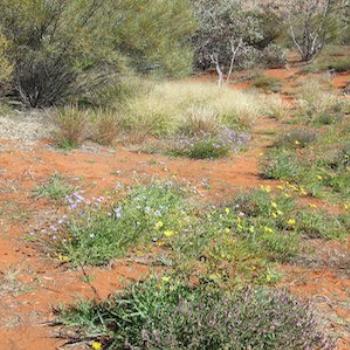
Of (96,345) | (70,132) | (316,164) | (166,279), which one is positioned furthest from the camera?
(70,132)

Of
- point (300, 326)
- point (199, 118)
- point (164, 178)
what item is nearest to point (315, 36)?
point (199, 118)

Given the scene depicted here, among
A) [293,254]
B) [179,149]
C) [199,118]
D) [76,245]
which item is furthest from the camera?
[199,118]

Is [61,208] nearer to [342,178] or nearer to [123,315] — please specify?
[123,315]

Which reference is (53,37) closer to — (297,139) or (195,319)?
(297,139)

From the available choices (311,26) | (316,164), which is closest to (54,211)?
(316,164)

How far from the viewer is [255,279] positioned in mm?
4234

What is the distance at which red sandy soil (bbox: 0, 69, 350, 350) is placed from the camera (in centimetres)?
377

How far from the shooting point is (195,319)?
3182mm

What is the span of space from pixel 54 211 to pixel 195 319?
2782 millimetres

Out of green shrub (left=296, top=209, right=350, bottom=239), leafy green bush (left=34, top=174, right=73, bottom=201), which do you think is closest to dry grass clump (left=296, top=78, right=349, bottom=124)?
green shrub (left=296, top=209, right=350, bottom=239)

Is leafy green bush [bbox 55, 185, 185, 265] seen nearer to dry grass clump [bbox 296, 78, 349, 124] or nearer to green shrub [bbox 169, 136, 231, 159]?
green shrub [bbox 169, 136, 231, 159]

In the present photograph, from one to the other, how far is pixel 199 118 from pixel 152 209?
5.92 metres

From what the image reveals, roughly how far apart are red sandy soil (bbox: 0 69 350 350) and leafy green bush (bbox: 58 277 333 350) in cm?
28

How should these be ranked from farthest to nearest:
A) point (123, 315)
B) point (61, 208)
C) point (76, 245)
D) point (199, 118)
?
point (199, 118), point (61, 208), point (76, 245), point (123, 315)
